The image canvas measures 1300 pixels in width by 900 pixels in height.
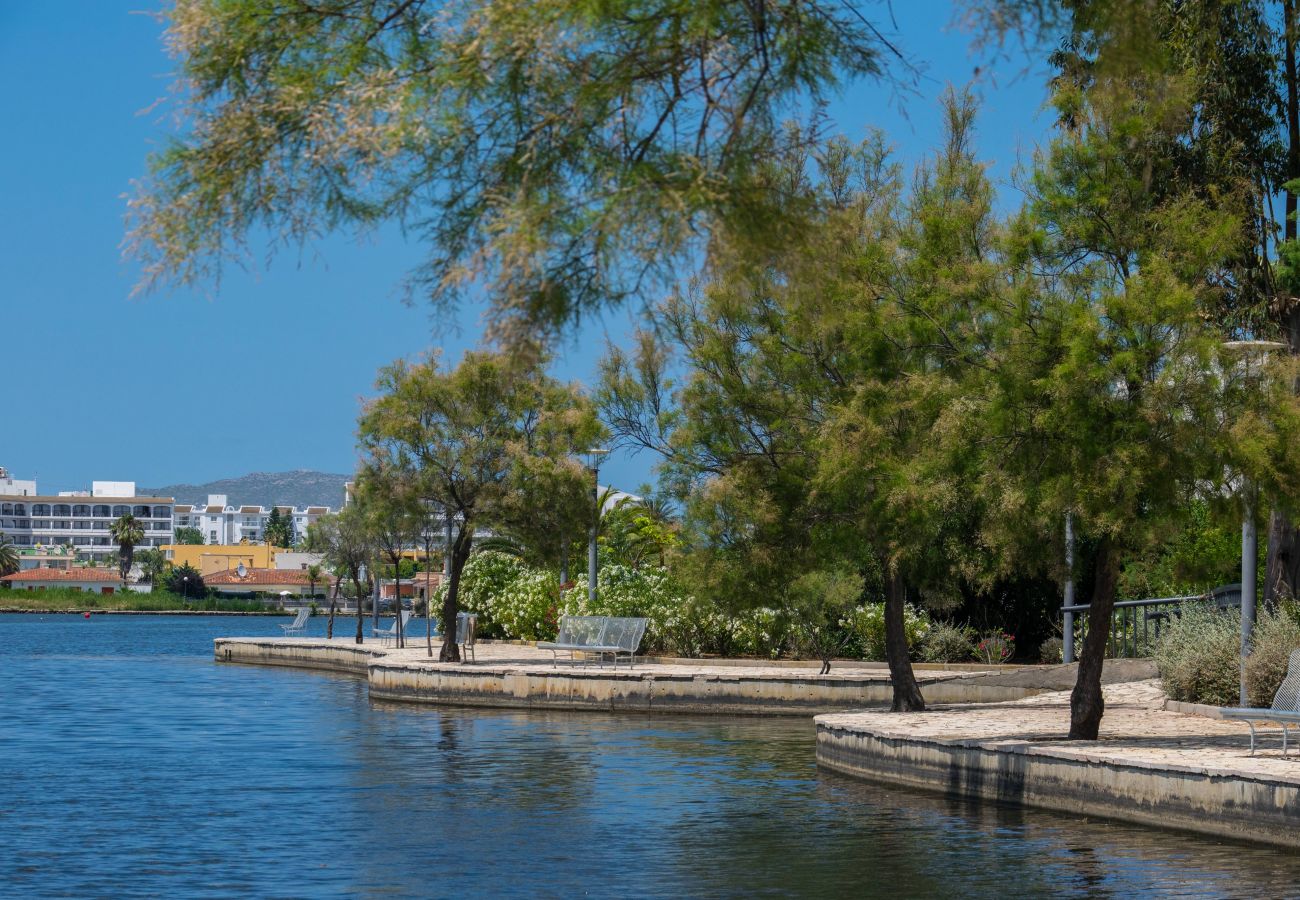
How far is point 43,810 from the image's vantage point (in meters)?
16.4

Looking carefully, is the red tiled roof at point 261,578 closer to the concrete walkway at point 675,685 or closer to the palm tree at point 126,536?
the palm tree at point 126,536

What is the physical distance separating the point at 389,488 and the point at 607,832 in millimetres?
18117

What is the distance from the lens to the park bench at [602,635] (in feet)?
99.2

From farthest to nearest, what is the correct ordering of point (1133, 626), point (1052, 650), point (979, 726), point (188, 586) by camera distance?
1. point (188, 586)
2. point (1052, 650)
3. point (1133, 626)
4. point (979, 726)

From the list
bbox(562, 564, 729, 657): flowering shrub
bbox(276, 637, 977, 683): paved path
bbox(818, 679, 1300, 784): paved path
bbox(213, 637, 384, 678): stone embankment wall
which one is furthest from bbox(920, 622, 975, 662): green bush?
bbox(213, 637, 384, 678): stone embankment wall

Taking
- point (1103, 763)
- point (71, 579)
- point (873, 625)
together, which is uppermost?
point (873, 625)

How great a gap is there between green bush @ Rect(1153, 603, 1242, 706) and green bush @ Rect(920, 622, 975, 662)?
812 cm

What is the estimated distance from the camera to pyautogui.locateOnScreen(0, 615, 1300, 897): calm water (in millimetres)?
12469

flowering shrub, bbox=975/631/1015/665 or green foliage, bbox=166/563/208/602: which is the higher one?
flowering shrub, bbox=975/631/1015/665

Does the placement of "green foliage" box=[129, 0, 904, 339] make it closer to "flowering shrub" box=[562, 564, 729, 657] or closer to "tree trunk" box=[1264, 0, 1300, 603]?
"tree trunk" box=[1264, 0, 1300, 603]

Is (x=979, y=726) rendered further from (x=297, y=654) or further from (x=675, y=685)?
(x=297, y=654)

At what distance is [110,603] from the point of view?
5290 inches

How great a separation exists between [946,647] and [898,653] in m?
8.56

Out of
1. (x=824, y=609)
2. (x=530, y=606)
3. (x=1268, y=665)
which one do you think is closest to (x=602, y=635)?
(x=824, y=609)
